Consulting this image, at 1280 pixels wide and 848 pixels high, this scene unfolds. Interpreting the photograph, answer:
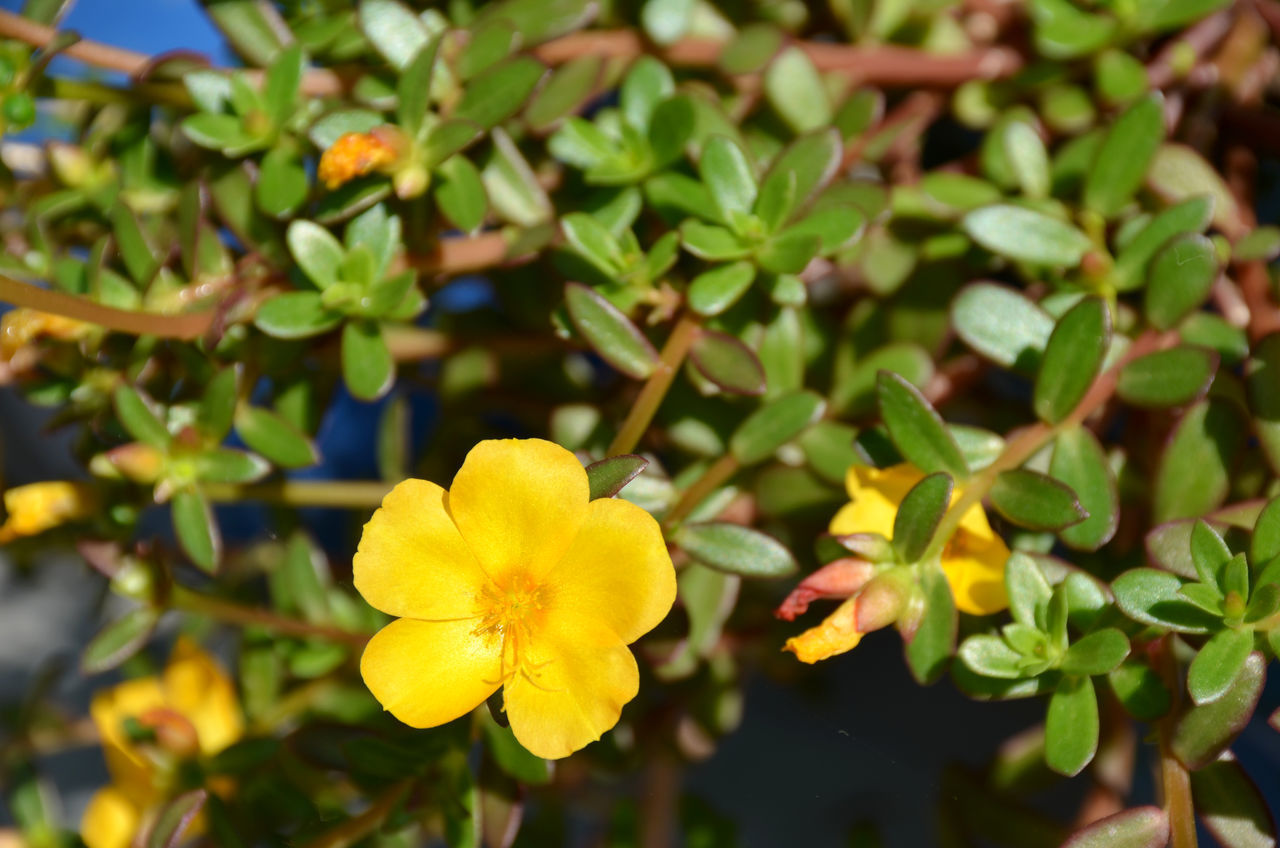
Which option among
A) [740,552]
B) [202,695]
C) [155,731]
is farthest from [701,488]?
[202,695]

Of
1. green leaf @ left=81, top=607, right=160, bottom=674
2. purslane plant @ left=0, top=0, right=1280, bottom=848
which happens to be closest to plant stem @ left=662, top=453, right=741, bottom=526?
purslane plant @ left=0, top=0, right=1280, bottom=848

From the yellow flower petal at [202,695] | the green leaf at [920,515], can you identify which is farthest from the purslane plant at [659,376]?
the yellow flower petal at [202,695]

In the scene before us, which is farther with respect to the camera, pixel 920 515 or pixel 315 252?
pixel 315 252

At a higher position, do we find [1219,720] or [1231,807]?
[1219,720]

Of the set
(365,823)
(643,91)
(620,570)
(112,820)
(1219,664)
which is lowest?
(112,820)

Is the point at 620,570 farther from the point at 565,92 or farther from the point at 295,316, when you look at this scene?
the point at 565,92

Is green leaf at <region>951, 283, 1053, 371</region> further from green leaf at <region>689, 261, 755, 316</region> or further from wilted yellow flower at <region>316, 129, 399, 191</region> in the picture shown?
wilted yellow flower at <region>316, 129, 399, 191</region>

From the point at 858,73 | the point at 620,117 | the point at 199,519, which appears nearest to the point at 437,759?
the point at 199,519

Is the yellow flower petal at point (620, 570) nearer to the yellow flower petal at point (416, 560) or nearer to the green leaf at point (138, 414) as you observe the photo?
the yellow flower petal at point (416, 560)
